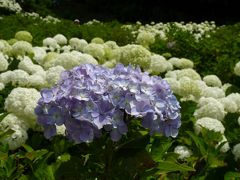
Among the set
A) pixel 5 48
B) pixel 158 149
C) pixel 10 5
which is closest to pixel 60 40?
pixel 5 48

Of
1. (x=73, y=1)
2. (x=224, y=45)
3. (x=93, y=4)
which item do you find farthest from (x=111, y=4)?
(x=224, y=45)

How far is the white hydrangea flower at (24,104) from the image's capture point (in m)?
2.96

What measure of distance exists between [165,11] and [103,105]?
18.4 m

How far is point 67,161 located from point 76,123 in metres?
0.24

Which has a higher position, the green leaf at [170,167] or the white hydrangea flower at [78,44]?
the green leaf at [170,167]

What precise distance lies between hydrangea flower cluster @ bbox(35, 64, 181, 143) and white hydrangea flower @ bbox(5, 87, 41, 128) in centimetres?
69

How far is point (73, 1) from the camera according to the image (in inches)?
954

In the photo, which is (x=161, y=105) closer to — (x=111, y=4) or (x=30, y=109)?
(x=30, y=109)

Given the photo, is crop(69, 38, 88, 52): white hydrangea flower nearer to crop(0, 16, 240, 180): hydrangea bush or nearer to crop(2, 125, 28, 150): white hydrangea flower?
crop(0, 16, 240, 180): hydrangea bush

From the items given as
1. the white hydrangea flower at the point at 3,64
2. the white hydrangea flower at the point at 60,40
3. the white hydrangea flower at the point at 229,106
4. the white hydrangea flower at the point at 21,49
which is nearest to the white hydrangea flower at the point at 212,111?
the white hydrangea flower at the point at 229,106

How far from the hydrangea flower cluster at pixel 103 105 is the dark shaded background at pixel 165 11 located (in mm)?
17793

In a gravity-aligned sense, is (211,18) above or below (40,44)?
below

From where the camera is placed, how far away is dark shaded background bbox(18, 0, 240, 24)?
20219 millimetres

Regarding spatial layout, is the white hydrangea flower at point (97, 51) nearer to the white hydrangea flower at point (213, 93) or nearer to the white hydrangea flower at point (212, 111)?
the white hydrangea flower at point (213, 93)
